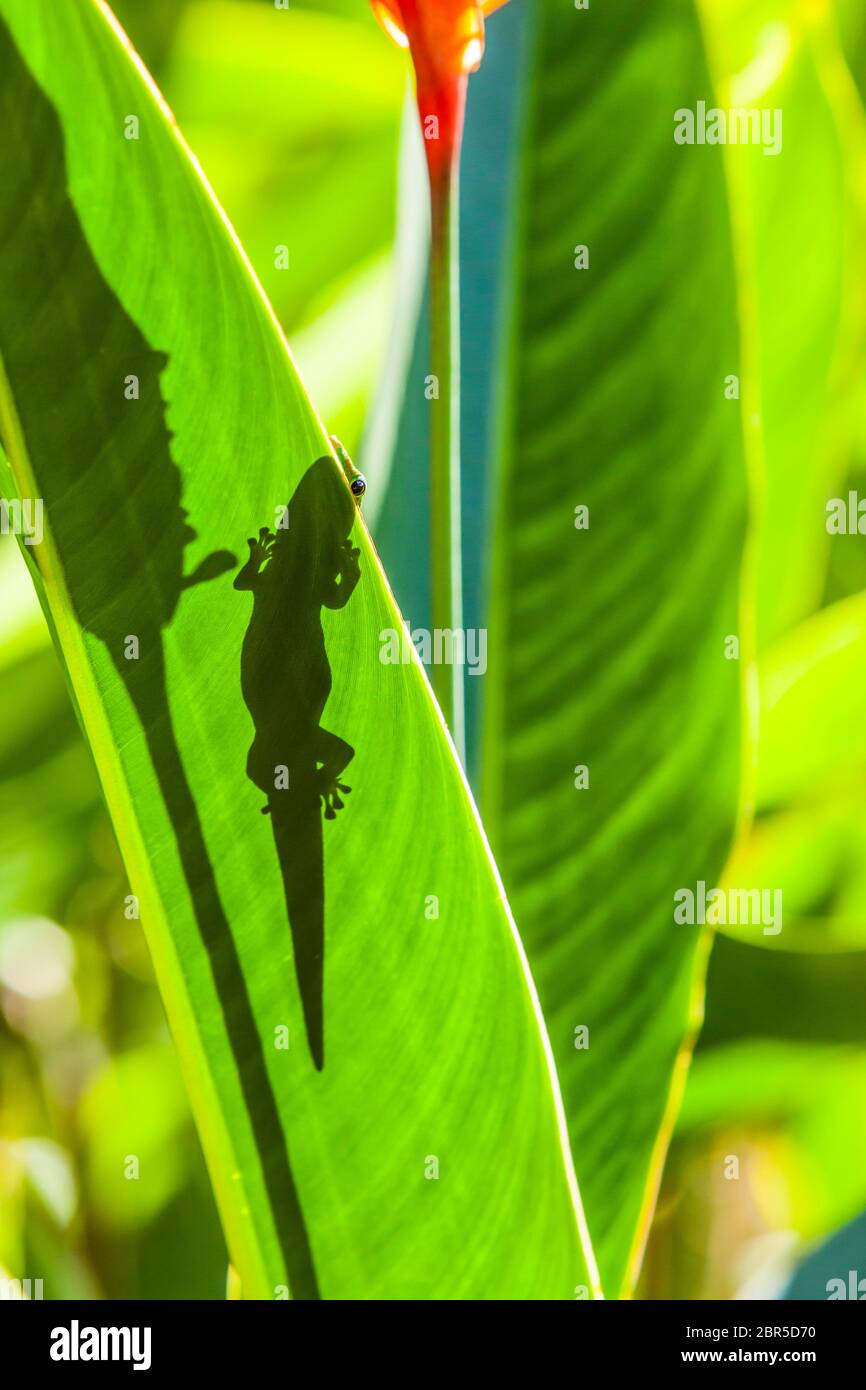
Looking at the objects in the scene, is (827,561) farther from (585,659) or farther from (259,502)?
(259,502)

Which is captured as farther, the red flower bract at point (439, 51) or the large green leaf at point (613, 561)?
the large green leaf at point (613, 561)

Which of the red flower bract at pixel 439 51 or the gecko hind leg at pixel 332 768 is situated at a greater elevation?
the red flower bract at pixel 439 51

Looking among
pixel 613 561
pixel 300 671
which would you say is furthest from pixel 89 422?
pixel 613 561

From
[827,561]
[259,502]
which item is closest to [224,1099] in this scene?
[259,502]

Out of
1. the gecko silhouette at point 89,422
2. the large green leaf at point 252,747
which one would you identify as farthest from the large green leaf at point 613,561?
the gecko silhouette at point 89,422

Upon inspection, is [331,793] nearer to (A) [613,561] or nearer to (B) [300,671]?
(B) [300,671]

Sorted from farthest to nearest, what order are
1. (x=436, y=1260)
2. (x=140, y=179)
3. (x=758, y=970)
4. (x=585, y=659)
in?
(x=758, y=970)
(x=585, y=659)
(x=436, y=1260)
(x=140, y=179)

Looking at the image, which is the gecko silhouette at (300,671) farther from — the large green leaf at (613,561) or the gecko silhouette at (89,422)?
the large green leaf at (613,561)
